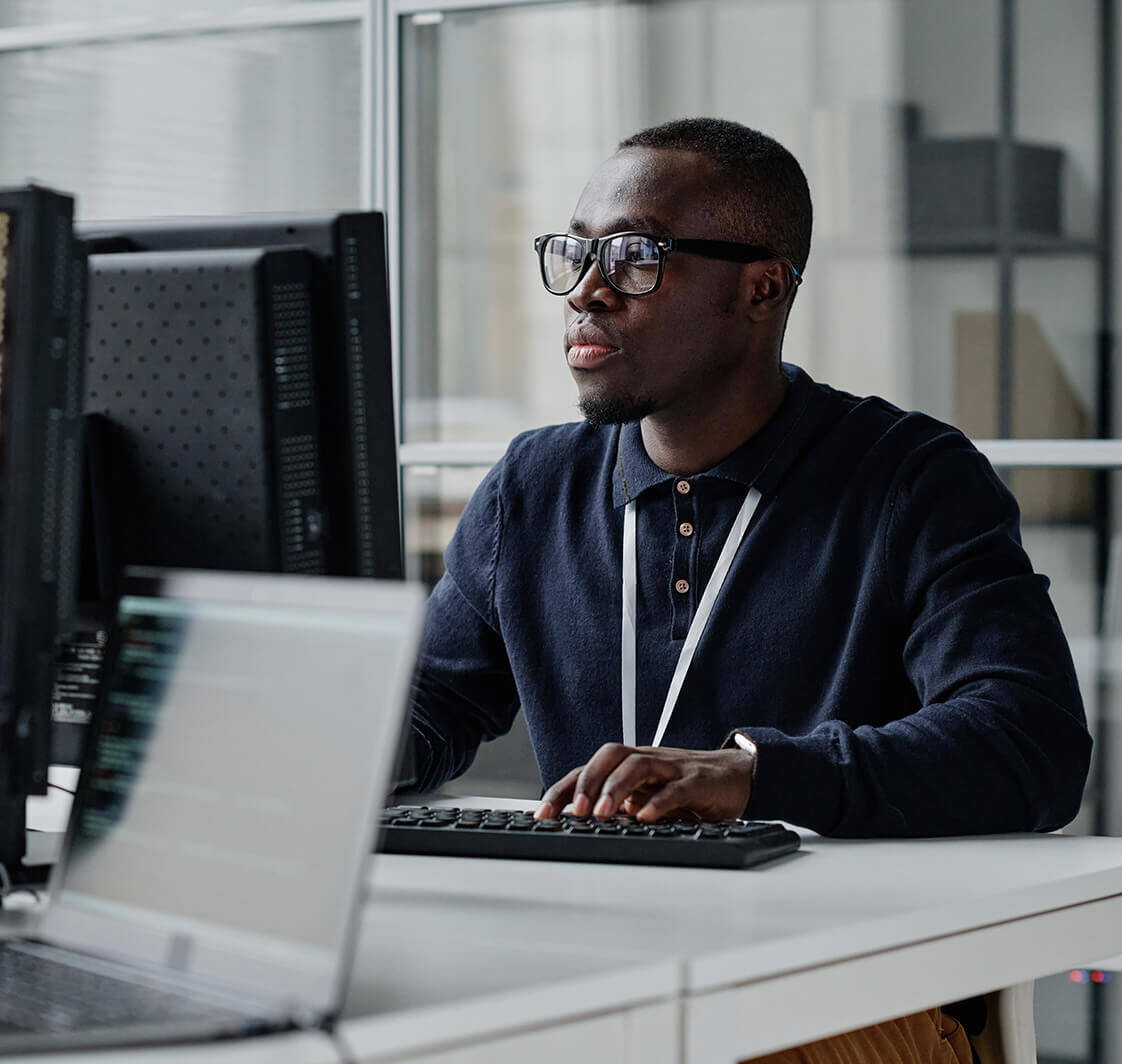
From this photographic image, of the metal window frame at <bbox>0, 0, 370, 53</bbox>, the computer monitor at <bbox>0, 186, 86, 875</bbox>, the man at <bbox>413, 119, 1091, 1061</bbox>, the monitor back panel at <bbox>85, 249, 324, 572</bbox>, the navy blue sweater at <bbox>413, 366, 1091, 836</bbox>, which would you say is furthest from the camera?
the metal window frame at <bbox>0, 0, 370, 53</bbox>

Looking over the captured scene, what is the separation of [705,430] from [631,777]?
2.45ft

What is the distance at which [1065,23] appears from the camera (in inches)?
116

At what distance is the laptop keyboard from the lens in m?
0.87

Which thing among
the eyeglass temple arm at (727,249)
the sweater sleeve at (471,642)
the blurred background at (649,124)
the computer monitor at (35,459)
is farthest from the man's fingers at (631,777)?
the blurred background at (649,124)

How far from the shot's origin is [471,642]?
2135 millimetres

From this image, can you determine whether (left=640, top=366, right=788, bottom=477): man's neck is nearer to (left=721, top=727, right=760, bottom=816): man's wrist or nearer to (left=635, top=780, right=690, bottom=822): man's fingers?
(left=721, top=727, right=760, bottom=816): man's wrist

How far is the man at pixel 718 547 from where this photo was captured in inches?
68.6

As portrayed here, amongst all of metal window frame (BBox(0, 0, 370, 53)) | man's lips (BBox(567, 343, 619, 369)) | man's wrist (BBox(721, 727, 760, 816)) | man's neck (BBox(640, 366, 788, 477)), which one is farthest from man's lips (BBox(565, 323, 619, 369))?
metal window frame (BBox(0, 0, 370, 53))

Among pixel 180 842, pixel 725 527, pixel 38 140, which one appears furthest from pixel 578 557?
pixel 38 140

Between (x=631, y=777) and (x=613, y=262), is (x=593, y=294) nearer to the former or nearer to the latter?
(x=613, y=262)

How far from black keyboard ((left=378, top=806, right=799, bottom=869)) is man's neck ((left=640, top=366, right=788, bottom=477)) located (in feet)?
2.26

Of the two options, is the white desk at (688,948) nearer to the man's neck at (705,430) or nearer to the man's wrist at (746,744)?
the man's wrist at (746,744)

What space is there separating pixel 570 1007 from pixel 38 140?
334cm

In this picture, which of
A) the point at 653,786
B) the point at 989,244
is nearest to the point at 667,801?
the point at 653,786
